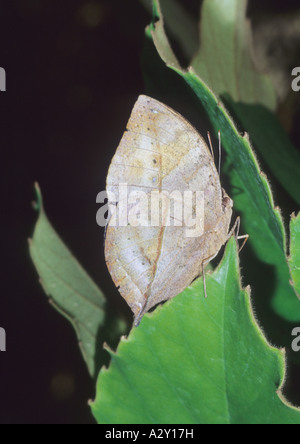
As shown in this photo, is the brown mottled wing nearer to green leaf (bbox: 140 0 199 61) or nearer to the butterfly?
the butterfly

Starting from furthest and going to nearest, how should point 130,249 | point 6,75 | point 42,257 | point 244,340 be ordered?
point 6,75 < point 42,257 < point 130,249 < point 244,340

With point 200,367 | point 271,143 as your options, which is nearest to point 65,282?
point 200,367

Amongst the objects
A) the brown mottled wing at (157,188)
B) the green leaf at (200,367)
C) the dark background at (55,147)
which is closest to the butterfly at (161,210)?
the brown mottled wing at (157,188)

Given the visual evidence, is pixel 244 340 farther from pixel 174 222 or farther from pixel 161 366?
pixel 174 222

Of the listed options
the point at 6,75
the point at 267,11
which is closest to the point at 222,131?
the point at 267,11

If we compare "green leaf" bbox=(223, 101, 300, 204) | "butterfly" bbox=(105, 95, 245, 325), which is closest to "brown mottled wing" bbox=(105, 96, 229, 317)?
"butterfly" bbox=(105, 95, 245, 325)

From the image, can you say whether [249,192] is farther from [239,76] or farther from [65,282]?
[65,282]

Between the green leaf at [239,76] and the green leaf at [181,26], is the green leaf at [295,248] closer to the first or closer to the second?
the green leaf at [239,76]
